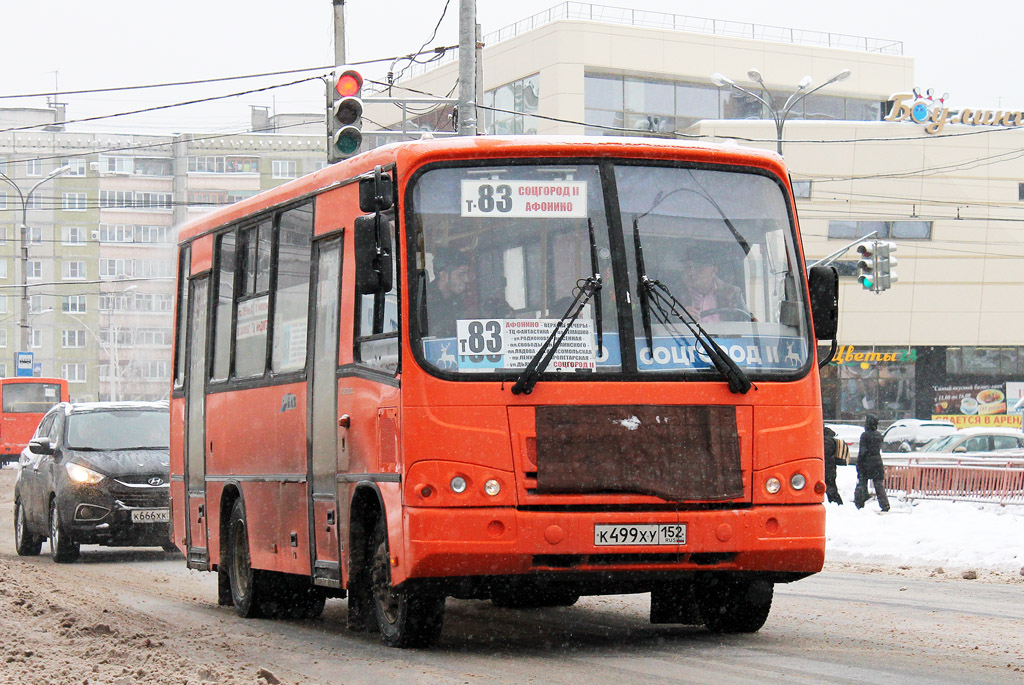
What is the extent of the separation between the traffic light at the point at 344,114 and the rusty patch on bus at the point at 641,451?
32.4ft

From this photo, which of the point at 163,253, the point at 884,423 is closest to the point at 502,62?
the point at 884,423

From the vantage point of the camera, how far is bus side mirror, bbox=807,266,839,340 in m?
9.70

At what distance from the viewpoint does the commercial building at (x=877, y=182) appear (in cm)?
6819

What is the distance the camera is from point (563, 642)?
9.95 meters

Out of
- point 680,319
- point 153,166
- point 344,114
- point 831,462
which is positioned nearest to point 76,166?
point 153,166

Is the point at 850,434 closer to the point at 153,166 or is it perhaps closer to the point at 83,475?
the point at 83,475

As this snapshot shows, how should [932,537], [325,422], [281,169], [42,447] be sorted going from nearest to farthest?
[325,422]
[42,447]
[932,537]
[281,169]

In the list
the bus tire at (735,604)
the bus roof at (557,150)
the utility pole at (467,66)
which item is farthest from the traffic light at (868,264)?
the bus roof at (557,150)

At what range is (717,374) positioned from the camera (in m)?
9.30

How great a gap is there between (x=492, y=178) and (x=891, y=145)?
6202cm

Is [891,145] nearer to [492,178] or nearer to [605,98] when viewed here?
[605,98]

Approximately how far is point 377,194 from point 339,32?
1476cm

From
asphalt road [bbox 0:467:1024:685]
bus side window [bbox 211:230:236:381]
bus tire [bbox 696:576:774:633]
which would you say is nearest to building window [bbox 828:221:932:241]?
asphalt road [bbox 0:467:1024:685]

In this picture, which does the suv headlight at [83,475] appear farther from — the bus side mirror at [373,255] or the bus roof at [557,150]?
the bus side mirror at [373,255]
